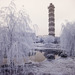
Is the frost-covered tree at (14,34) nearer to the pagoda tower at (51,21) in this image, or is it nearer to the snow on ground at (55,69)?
the snow on ground at (55,69)

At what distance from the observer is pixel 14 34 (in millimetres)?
10789

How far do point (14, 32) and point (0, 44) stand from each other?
1.44 metres

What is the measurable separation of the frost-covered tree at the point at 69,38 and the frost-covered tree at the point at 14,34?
10659 mm

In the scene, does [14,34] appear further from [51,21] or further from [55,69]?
[51,21]

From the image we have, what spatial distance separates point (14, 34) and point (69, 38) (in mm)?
12274

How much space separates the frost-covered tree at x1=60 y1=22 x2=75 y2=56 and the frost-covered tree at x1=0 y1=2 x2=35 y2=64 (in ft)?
35.0

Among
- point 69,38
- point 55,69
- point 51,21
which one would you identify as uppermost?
point 51,21

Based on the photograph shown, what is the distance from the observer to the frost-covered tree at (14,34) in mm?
10297

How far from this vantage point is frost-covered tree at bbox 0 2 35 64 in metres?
10.3

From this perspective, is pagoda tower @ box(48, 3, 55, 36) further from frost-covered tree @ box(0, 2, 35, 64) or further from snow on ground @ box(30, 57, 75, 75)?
frost-covered tree @ box(0, 2, 35, 64)

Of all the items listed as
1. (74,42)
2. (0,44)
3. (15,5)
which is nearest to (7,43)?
(0,44)

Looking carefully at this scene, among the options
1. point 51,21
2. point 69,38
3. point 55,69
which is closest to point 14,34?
point 55,69

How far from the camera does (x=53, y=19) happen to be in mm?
58281

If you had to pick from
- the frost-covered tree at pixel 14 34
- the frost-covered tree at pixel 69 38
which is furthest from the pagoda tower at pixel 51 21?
the frost-covered tree at pixel 14 34
